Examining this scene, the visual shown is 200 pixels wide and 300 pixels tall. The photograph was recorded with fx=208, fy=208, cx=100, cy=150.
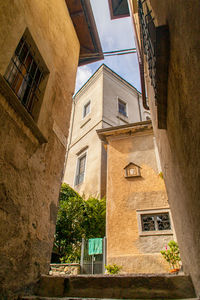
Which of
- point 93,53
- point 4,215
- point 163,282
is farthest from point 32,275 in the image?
point 93,53

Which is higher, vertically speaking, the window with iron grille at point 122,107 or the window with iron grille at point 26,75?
the window with iron grille at point 122,107

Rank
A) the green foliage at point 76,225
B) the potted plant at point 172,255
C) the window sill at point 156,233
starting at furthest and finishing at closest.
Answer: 1. the green foliage at point 76,225
2. the window sill at point 156,233
3. the potted plant at point 172,255

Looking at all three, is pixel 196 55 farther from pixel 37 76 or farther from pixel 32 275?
pixel 37 76

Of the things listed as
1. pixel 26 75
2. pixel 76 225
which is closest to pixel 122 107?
pixel 76 225

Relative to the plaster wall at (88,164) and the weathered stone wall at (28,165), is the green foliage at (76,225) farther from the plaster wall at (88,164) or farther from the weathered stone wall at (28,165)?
the weathered stone wall at (28,165)

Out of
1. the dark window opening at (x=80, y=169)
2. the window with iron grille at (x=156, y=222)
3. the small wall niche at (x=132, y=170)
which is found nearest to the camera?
the window with iron grille at (x=156, y=222)

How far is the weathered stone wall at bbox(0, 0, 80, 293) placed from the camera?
90.2 inches

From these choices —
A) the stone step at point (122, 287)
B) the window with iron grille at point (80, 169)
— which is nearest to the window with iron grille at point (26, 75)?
the stone step at point (122, 287)

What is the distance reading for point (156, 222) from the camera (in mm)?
7461

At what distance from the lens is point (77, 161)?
1407 centimetres

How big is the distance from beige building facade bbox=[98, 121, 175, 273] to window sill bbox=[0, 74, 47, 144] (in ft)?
18.2

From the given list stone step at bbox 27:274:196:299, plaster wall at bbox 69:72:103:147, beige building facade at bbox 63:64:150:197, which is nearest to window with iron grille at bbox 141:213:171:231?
beige building facade at bbox 63:64:150:197

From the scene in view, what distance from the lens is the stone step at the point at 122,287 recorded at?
84.7 inches

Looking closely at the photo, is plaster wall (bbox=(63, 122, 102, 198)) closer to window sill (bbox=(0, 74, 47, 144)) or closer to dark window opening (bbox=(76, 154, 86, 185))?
dark window opening (bbox=(76, 154, 86, 185))
